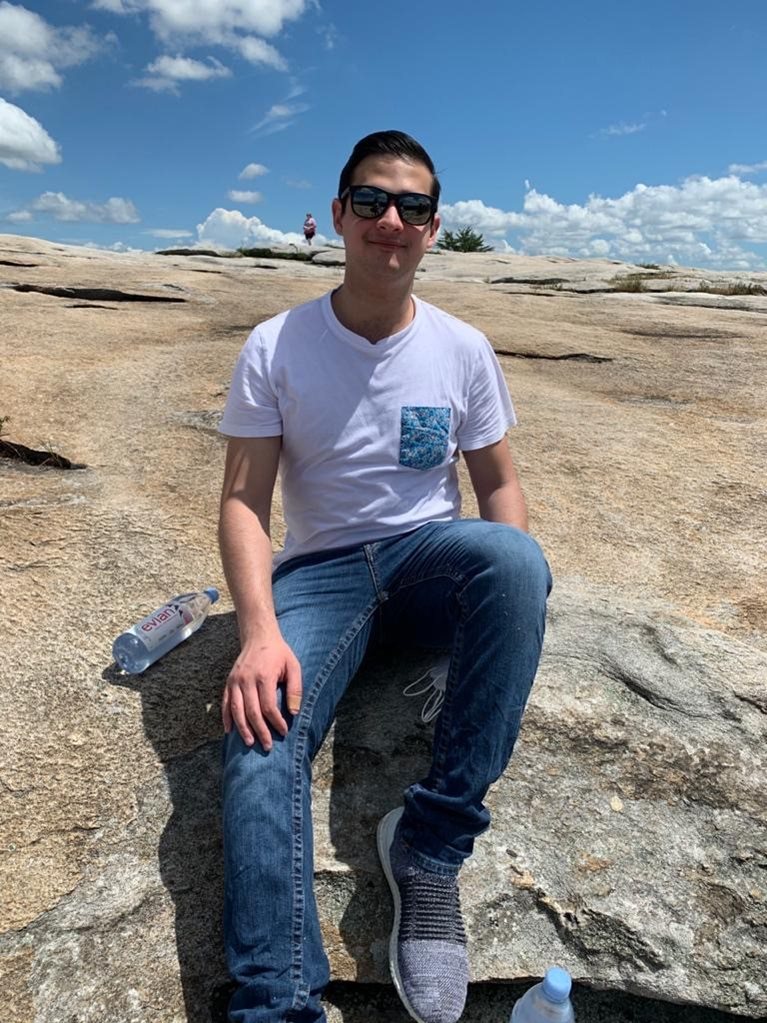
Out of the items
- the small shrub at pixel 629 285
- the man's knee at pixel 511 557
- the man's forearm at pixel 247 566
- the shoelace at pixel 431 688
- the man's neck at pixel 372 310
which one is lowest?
the shoelace at pixel 431 688

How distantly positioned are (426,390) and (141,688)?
1.82 meters

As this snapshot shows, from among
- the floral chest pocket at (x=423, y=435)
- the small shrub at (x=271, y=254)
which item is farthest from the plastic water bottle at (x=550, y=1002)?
the small shrub at (x=271, y=254)

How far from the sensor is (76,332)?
8.73 m

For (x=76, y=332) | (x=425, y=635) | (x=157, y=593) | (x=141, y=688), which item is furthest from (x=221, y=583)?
(x=76, y=332)

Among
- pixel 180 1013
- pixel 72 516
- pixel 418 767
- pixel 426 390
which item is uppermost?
pixel 426 390

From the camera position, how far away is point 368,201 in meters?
3.14

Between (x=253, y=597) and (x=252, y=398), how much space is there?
829mm

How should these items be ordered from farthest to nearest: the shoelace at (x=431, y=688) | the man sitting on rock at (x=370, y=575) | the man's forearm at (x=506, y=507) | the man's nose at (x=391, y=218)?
1. the man's forearm at (x=506, y=507)
2. the shoelace at (x=431, y=688)
3. the man's nose at (x=391, y=218)
4. the man sitting on rock at (x=370, y=575)

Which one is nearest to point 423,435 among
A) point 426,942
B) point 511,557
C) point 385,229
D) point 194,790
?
point 511,557

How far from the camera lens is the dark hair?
10.4 ft

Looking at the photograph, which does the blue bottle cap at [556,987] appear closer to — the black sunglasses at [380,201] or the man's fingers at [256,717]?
the man's fingers at [256,717]

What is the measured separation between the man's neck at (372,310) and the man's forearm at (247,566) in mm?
928

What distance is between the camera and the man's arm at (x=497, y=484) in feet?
11.4

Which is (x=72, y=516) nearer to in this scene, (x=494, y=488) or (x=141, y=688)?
(x=141, y=688)
